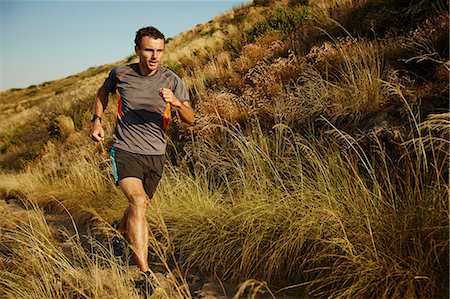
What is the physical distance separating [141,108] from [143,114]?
67mm

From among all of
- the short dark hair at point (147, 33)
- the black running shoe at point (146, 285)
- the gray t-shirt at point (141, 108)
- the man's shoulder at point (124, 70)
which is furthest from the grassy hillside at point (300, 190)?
the short dark hair at point (147, 33)

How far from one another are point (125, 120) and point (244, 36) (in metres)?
7.26

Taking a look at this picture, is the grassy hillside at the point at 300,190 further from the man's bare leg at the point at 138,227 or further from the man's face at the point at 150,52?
the man's face at the point at 150,52

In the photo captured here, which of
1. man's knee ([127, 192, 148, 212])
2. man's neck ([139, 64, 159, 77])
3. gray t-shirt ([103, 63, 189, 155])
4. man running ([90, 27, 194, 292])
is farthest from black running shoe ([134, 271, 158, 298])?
man's neck ([139, 64, 159, 77])

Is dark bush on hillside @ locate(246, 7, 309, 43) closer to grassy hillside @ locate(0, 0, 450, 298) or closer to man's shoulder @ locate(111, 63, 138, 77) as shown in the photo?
grassy hillside @ locate(0, 0, 450, 298)

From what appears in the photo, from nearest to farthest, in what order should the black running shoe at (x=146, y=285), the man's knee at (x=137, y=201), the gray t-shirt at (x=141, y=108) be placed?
the black running shoe at (x=146, y=285) < the man's knee at (x=137, y=201) < the gray t-shirt at (x=141, y=108)

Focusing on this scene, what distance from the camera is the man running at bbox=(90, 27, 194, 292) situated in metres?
3.91

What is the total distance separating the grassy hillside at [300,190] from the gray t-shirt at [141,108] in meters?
0.34

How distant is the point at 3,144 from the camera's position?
17.7m

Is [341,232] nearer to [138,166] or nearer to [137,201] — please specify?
[137,201]

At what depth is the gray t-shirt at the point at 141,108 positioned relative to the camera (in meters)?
4.08

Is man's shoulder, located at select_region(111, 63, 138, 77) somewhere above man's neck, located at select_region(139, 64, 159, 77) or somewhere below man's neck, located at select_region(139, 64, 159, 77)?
above

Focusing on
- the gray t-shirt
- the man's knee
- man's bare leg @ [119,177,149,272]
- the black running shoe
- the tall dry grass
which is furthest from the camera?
the gray t-shirt

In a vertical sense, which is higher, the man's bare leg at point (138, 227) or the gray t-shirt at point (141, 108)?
the gray t-shirt at point (141, 108)
